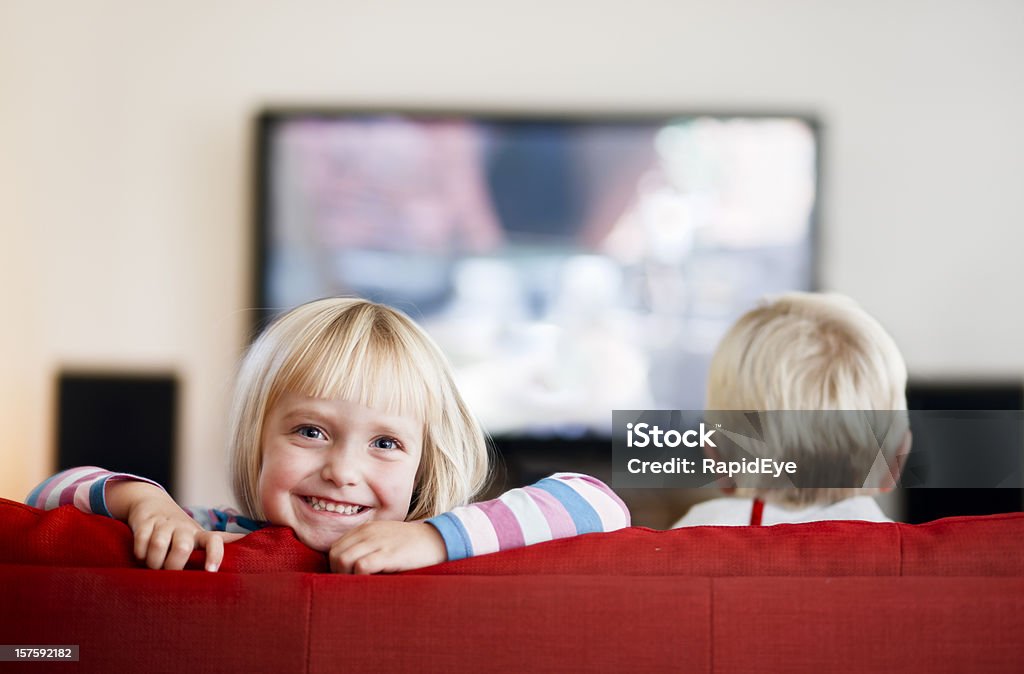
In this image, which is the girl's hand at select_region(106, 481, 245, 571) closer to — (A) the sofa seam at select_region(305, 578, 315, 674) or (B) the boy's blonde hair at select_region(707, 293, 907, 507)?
(A) the sofa seam at select_region(305, 578, 315, 674)

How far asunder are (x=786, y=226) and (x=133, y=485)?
3058 millimetres

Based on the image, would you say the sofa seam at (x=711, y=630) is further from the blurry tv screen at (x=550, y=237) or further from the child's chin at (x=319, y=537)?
the blurry tv screen at (x=550, y=237)

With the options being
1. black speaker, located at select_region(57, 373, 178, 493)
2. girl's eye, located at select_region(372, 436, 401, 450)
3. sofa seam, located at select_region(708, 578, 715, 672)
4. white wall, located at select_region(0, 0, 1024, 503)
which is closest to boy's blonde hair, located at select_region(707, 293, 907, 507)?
girl's eye, located at select_region(372, 436, 401, 450)

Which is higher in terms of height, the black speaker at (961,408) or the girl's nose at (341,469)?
the girl's nose at (341,469)

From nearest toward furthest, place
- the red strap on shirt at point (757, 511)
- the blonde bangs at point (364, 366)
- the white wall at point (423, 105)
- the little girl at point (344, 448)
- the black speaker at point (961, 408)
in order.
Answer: the little girl at point (344, 448), the blonde bangs at point (364, 366), the red strap on shirt at point (757, 511), the black speaker at point (961, 408), the white wall at point (423, 105)

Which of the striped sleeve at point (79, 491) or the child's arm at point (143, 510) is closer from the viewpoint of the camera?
the child's arm at point (143, 510)

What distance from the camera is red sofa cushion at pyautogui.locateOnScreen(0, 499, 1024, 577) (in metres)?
0.83

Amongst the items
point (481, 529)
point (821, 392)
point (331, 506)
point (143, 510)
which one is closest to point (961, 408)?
point (821, 392)

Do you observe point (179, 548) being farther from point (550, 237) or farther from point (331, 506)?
point (550, 237)

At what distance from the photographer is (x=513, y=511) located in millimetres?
939

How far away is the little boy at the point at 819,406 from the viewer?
1.48 metres

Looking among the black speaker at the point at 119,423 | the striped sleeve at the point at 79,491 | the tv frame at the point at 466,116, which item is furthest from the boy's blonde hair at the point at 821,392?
the black speaker at the point at 119,423

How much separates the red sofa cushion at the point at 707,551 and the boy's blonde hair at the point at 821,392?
0.61 m

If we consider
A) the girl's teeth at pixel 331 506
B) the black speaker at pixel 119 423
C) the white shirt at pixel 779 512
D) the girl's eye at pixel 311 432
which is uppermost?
the girl's eye at pixel 311 432
